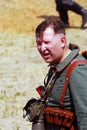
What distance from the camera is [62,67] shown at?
3201mm

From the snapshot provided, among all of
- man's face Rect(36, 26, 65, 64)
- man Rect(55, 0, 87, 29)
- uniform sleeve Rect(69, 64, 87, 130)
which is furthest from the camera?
man Rect(55, 0, 87, 29)

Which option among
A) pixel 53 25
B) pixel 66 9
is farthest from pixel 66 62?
pixel 66 9

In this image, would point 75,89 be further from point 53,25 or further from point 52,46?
point 53,25

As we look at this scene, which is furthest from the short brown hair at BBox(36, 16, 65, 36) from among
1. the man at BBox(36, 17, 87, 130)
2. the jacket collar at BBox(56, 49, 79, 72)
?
the jacket collar at BBox(56, 49, 79, 72)

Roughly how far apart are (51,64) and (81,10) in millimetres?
10842

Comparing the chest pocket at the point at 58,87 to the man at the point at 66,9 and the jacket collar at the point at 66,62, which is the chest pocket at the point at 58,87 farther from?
the man at the point at 66,9

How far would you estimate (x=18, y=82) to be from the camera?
29.5 feet

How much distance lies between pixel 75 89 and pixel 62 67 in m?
0.21

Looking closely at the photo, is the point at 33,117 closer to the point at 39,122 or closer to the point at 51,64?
the point at 39,122

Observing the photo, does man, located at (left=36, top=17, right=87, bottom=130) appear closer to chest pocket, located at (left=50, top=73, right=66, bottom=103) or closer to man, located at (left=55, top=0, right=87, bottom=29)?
chest pocket, located at (left=50, top=73, right=66, bottom=103)

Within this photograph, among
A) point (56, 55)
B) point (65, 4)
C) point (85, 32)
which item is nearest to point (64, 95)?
point (56, 55)

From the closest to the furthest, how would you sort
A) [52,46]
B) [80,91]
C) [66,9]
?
[80,91]
[52,46]
[66,9]

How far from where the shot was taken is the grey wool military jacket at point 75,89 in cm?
306

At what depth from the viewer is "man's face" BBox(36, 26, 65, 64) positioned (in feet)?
10.4
